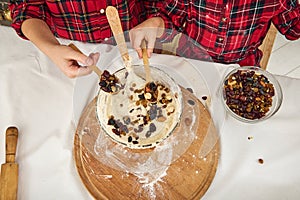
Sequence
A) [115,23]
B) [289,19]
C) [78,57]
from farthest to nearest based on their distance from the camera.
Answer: [289,19]
[78,57]
[115,23]

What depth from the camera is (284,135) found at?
0.89 meters

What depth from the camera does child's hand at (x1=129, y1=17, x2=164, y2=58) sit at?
0.91 metres

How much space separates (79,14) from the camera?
978 millimetres

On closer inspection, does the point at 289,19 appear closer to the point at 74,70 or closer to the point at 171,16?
the point at 171,16

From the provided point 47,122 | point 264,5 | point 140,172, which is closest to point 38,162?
point 47,122

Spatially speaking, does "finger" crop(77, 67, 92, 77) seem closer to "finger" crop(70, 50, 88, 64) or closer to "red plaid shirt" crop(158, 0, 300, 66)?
"finger" crop(70, 50, 88, 64)

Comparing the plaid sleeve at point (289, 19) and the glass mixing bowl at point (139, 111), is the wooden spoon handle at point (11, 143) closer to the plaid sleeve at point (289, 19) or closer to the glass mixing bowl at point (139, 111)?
the glass mixing bowl at point (139, 111)

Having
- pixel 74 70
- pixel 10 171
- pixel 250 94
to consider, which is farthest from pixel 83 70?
pixel 250 94

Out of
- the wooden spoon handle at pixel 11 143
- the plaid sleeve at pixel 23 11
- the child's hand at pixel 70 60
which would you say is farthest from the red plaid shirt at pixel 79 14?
the wooden spoon handle at pixel 11 143

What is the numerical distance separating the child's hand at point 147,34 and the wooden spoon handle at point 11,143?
34cm

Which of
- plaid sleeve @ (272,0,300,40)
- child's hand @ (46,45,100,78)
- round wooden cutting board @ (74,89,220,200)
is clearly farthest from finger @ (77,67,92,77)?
plaid sleeve @ (272,0,300,40)

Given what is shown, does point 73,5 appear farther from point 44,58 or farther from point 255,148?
point 255,148

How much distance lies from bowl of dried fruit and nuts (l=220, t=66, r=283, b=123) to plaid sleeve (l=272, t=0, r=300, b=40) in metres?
0.13

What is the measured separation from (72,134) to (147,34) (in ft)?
0.97
